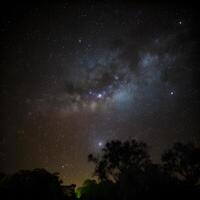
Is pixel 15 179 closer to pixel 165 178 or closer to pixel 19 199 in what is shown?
pixel 19 199

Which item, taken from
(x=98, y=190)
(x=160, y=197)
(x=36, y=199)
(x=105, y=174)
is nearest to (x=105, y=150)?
(x=105, y=174)

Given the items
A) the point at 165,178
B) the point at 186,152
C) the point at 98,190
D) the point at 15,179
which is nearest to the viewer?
the point at 15,179

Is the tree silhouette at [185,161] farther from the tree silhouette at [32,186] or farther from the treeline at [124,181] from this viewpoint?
the tree silhouette at [32,186]

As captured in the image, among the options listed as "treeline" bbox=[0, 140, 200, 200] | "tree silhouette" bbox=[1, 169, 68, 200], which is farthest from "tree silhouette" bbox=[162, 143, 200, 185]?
"tree silhouette" bbox=[1, 169, 68, 200]

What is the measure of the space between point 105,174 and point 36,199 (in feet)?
71.4

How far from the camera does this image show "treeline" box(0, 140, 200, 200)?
1063 inches

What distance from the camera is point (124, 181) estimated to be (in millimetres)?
34219

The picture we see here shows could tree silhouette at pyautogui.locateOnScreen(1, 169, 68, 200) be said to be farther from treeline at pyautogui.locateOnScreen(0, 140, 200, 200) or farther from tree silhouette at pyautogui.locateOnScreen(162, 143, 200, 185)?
tree silhouette at pyautogui.locateOnScreen(162, 143, 200, 185)

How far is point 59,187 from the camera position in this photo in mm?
28500

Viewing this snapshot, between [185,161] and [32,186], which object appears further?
[185,161]

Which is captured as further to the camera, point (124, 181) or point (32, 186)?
point (124, 181)

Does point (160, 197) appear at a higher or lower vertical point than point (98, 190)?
lower

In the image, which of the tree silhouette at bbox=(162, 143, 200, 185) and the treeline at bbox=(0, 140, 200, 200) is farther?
the tree silhouette at bbox=(162, 143, 200, 185)

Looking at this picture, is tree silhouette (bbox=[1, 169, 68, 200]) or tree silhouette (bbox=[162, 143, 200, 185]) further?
tree silhouette (bbox=[162, 143, 200, 185])
